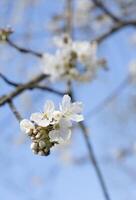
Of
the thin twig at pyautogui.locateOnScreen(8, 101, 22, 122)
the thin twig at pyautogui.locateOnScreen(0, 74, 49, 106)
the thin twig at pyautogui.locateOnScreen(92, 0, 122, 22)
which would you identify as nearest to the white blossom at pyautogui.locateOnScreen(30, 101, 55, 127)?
the thin twig at pyautogui.locateOnScreen(8, 101, 22, 122)

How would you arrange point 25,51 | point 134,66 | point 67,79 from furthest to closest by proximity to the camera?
point 134,66, point 67,79, point 25,51

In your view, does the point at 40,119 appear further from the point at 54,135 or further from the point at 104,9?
the point at 104,9

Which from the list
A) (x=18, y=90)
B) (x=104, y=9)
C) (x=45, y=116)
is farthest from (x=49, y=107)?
(x=104, y=9)

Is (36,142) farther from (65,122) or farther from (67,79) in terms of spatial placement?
(67,79)

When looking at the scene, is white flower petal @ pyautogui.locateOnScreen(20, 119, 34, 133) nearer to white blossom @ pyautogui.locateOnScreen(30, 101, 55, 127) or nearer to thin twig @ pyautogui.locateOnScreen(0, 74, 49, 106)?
white blossom @ pyautogui.locateOnScreen(30, 101, 55, 127)

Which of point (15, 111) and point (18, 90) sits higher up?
point (18, 90)

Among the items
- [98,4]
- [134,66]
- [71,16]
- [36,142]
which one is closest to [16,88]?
[36,142]

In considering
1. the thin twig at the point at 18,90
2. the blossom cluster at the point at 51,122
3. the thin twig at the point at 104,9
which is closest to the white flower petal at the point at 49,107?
the blossom cluster at the point at 51,122
